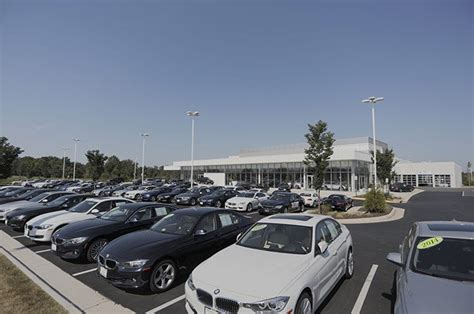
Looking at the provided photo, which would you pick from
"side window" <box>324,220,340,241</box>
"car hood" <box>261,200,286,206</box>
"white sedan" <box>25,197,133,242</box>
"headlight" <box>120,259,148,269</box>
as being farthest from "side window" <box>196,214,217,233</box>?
"car hood" <box>261,200,286,206</box>

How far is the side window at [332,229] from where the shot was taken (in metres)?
5.80

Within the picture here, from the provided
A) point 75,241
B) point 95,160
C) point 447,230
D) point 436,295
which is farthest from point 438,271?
point 95,160

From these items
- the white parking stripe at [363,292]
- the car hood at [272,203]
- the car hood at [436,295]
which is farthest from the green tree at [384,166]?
the car hood at [436,295]

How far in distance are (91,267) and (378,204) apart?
17.9 meters

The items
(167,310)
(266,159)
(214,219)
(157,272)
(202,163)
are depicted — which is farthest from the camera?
(202,163)

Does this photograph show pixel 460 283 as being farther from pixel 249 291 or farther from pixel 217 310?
pixel 217 310

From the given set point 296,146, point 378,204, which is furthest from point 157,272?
point 296,146

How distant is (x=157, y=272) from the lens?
218 inches

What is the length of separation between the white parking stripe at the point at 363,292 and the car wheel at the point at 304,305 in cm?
118

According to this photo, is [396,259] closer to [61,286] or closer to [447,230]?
[447,230]

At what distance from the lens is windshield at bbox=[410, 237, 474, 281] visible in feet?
12.1

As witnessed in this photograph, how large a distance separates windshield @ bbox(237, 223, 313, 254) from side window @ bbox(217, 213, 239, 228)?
5.59 ft

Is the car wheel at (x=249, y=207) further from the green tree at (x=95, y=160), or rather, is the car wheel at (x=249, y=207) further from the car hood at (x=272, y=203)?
the green tree at (x=95, y=160)

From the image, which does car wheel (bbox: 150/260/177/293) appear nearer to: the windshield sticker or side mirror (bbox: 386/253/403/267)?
side mirror (bbox: 386/253/403/267)
